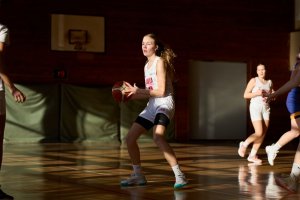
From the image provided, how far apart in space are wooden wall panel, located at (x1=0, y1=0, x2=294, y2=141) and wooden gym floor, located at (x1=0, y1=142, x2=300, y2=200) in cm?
446

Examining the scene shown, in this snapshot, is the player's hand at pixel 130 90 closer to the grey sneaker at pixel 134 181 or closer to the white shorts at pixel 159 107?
the white shorts at pixel 159 107

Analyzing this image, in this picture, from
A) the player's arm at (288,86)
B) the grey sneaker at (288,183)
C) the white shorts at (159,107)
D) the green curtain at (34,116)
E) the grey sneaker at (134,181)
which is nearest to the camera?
the player's arm at (288,86)

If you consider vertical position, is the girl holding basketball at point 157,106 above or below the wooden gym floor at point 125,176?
above

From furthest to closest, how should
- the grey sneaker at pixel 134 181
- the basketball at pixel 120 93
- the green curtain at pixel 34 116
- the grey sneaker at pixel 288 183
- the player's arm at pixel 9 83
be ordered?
the green curtain at pixel 34 116, the grey sneaker at pixel 134 181, the basketball at pixel 120 93, the grey sneaker at pixel 288 183, the player's arm at pixel 9 83

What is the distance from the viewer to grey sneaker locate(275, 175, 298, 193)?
604 cm

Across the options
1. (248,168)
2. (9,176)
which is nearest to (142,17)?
(248,168)

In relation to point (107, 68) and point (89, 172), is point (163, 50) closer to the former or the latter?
point (89, 172)

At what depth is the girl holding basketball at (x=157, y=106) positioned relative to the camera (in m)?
6.20

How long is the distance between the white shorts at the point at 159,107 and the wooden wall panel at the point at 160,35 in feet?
30.3

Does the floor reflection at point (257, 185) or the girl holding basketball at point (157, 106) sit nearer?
the floor reflection at point (257, 185)

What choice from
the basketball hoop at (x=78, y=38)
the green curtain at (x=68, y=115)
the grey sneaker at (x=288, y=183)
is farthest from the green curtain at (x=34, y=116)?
the grey sneaker at (x=288, y=183)

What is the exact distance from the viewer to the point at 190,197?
18.4 ft

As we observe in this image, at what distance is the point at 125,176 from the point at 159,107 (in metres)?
1.47

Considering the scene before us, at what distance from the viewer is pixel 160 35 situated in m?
16.4
